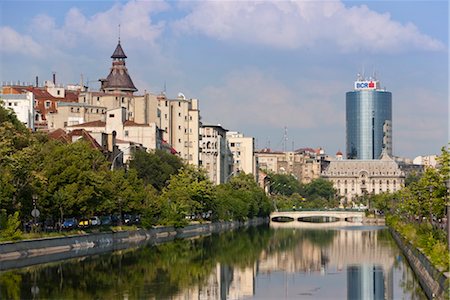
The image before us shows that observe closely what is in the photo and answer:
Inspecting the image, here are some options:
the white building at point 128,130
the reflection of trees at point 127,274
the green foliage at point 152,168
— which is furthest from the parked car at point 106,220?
the white building at point 128,130

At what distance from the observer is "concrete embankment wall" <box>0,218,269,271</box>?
217 ft

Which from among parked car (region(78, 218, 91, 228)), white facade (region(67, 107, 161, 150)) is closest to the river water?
parked car (region(78, 218, 91, 228))

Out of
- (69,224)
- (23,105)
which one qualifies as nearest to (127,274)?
(69,224)

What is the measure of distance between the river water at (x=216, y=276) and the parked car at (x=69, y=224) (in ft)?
18.8

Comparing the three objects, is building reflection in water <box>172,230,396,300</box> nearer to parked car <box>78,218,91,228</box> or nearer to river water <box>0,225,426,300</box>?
river water <box>0,225,426,300</box>

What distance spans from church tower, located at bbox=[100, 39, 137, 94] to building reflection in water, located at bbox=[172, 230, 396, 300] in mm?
94229

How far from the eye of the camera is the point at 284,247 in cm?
10250

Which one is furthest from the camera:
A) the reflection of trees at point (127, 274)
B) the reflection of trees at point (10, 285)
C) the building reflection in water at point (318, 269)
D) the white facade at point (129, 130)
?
the white facade at point (129, 130)

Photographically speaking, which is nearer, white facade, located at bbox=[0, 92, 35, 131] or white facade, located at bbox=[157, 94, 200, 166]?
white facade, located at bbox=[0, 92, 35, 131]

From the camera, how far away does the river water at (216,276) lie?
53.0 metres

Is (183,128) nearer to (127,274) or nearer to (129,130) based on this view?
(129,130)

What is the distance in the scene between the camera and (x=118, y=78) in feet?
644

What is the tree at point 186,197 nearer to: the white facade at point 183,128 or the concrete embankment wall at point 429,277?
the white facade at point 183,128

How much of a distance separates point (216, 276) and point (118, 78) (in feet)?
442
